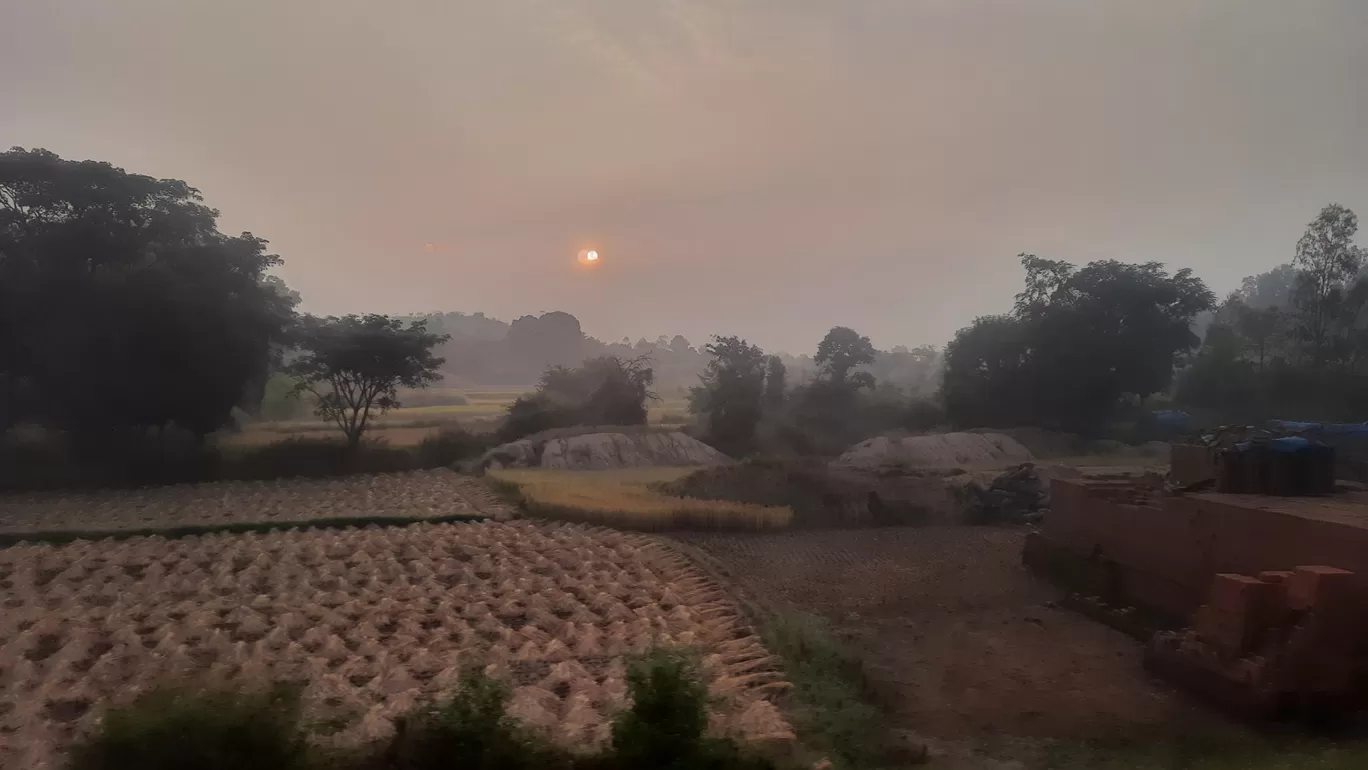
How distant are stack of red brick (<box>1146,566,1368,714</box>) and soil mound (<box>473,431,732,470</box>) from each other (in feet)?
65.5

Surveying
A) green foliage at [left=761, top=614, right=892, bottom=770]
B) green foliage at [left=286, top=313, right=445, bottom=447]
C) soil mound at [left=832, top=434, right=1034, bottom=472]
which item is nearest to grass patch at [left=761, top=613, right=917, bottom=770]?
green foliage at [left=761, top=614, right=892, bottom=770]

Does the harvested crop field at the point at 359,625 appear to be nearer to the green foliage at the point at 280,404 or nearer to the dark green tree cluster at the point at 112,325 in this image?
the dark green tree cluster at the point at 112,325

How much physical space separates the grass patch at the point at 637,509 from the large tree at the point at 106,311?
8.53 metres

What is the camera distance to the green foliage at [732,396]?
3141cm

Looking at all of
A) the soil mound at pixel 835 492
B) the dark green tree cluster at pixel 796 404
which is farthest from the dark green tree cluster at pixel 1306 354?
the soil mound at pixel 835 492

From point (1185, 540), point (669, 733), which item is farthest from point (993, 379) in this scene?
point (669, 733)

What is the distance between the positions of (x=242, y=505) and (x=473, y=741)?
15.4 m

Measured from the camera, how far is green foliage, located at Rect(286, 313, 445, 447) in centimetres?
2414

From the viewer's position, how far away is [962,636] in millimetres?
9867

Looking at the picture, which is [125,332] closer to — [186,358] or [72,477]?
[186,358]

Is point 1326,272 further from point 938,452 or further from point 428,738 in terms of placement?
point 428,738

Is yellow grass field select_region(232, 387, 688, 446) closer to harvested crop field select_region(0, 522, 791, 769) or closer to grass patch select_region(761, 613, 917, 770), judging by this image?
harvested crop field select_region(0, 522, 791, 769)

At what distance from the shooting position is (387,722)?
612cm

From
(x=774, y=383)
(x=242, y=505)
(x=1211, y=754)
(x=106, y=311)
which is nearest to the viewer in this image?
(x=1211, y=754)
